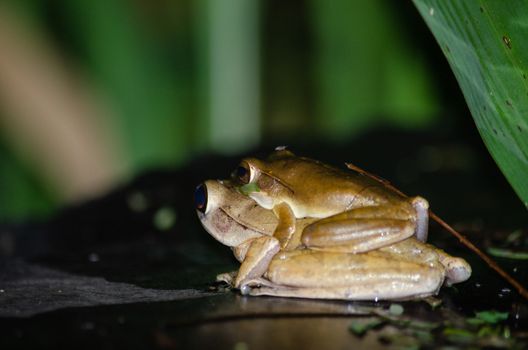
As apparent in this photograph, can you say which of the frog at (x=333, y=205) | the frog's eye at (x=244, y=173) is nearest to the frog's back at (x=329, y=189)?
the frog at (x=333, y=205)

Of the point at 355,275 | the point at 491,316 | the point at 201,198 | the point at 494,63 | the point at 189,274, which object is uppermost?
the point at 494,63

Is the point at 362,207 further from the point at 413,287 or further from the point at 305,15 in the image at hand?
the point at 305,15

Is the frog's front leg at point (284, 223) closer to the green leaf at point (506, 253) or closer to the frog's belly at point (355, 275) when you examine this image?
the frog's belly at point (355, 275)

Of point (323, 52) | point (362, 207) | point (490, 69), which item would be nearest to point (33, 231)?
point (362, 207)

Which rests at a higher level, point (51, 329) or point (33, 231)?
point (51, 329)

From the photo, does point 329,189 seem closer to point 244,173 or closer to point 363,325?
point 244,173

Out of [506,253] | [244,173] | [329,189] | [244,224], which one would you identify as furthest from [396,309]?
[506,253]

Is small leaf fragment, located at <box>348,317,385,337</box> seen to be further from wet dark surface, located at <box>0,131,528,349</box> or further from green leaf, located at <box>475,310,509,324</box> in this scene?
green leaf, located at <box>475,310,509,324</box>
